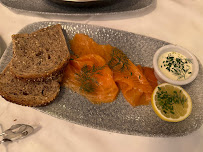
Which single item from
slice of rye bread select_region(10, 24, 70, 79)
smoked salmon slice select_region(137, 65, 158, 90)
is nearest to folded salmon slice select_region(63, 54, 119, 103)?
slice of rye bread select_region(10, 24, 70, 79)

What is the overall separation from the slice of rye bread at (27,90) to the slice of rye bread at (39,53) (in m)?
0.06

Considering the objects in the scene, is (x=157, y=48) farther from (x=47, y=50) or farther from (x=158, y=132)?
(x=47, y=50)

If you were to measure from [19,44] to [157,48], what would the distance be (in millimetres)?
1138

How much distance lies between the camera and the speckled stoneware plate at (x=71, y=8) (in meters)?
1.81

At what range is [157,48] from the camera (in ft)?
5.32

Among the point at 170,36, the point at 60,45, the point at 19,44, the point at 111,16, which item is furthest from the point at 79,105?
the point at 170,36

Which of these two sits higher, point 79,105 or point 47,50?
point 47,50

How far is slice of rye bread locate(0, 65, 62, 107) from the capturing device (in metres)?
1.31

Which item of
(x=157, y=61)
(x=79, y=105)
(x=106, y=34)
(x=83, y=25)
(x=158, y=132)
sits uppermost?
(x=83, y=25)

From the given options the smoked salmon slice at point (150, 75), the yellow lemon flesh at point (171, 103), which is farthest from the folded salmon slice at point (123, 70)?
the yellow lemon flesh at point (171, 103)

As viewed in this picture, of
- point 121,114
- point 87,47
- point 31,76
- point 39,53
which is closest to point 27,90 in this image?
point 31,76

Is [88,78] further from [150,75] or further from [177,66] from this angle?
[177,66]

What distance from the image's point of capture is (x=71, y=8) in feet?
6.02

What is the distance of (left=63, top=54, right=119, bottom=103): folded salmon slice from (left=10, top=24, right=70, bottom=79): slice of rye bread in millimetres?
119
